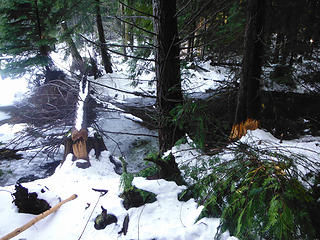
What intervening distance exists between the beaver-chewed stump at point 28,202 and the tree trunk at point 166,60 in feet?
7.48

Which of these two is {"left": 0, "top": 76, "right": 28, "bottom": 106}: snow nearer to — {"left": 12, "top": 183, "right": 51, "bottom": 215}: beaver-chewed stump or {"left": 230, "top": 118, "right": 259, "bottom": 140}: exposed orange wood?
{"left": 12, "top": 183, "right": 51, "bottom": 215}: beaver-chewed stump

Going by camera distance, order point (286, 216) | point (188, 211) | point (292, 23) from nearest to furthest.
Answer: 1. point (286, 216)
2. point (188, 211)
3. point (292, 23)

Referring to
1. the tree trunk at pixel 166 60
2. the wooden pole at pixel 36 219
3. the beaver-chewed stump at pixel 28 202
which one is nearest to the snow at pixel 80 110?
the beaver-chewed stump at pixel 28 202

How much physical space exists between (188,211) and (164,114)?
1700 mm

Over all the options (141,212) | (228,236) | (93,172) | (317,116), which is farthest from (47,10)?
(317,116)

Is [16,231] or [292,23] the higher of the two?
[292,23]

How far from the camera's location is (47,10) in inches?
383

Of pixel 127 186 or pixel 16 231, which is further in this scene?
pixel 127 186

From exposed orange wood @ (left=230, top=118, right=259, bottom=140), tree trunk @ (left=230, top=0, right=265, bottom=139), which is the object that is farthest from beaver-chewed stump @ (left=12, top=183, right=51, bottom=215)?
tree trunk @ (left=230, top=0, right=265, bottom=139)

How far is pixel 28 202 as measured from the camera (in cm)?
296

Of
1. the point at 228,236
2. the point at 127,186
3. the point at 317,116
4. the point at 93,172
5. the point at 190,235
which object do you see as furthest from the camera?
the point at 317,116

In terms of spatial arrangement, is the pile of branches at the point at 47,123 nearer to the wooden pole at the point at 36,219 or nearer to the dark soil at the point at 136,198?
the wooden pole at the point at 36,219

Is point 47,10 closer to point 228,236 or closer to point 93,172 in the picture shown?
point 93,172

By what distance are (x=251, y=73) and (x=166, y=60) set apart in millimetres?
2472
